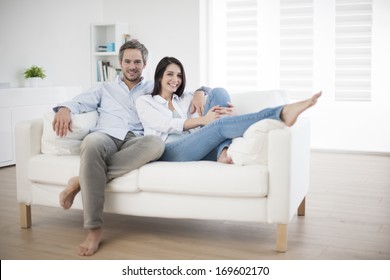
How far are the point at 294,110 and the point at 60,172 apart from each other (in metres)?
1.32

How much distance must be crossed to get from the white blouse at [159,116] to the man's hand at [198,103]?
54 mm

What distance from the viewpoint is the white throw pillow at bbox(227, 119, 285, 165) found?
103 inches

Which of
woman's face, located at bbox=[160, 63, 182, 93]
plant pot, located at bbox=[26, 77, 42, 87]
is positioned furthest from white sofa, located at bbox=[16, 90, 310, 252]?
plant pot, located at bbox=[26, 77, 42, 87]

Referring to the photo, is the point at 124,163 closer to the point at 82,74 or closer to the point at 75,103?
the point at 75,103

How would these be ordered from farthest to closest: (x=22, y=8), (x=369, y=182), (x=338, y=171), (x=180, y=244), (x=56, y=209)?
(x=22, y=8) → (x=338, y=171) → (x=369, y=182) → (x=56, y=209) → (x=180, y=244)

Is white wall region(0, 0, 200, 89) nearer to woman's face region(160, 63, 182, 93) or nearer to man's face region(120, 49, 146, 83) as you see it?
man's face region(120, 49, 146, 83)

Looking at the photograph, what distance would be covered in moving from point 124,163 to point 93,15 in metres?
4.37

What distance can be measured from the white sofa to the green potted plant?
2.62 metres

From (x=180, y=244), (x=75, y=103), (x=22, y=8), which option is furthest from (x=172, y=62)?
(x=22, y=8)

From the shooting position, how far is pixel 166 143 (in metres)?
3.05

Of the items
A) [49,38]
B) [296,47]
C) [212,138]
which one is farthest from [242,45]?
[212,138]

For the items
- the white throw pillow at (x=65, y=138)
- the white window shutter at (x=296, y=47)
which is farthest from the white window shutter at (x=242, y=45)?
the white throw pillow at (x=65, y=138)

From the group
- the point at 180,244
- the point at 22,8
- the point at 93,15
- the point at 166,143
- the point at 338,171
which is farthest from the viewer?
the point at 93,15

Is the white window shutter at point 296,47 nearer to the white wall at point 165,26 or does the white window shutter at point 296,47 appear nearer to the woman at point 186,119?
the white wall at point 165,26
